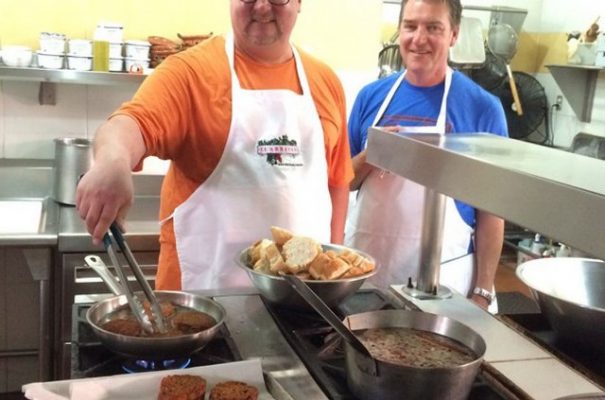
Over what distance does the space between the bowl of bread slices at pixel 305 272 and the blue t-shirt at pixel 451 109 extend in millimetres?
761

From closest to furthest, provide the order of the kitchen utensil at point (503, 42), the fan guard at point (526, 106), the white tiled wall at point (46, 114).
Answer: the white tiled wall at point (46, 114) < the kitchen utensil at point (503, 42) < the fan guard at point (526, 106)

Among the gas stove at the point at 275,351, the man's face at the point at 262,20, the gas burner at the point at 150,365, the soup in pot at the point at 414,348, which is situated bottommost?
the gas burner at the point at 150,365

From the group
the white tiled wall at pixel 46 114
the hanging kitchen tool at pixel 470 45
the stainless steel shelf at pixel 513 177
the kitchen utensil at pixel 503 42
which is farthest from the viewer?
the kitchen utensil at pixel 503 42

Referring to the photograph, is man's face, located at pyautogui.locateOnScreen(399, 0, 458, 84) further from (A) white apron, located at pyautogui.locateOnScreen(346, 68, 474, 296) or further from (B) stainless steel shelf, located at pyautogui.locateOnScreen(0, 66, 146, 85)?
(B) stainless steel shelf, located at pyautogui.locateOnScreen(0, 66, 146, 85)

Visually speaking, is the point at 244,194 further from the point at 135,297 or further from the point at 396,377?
Result: the point at 396,377

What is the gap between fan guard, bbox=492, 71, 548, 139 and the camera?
4.41 meters

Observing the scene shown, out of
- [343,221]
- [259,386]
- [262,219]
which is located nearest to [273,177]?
[262,219]

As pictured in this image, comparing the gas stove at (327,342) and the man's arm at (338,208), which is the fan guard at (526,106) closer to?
the man's arm at (338,208)

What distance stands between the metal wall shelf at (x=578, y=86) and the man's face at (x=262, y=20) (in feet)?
10.0

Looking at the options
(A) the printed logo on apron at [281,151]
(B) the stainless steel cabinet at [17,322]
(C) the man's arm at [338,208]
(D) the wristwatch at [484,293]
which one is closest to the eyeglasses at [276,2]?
(A) the printed logo on apron at [281,151]

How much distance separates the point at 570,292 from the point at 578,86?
3.47 metres

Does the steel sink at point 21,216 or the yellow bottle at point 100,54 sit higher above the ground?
the yellow bottle at point 100,54

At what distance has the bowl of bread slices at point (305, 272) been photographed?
1.08m

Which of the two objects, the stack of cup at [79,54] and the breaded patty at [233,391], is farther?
the stack of cup at [79,54]
